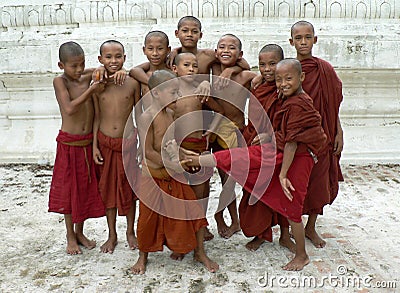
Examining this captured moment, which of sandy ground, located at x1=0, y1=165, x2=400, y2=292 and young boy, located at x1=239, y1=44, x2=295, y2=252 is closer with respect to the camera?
sandy ground, located at x1=0, y1=165, x2=400, y2=292

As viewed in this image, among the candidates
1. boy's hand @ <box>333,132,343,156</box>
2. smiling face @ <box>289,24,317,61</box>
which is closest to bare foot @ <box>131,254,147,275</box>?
boy's hand @ <box>333,132,343,156</box>

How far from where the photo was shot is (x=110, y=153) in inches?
132

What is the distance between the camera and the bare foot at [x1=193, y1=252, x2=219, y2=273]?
304 centimetres

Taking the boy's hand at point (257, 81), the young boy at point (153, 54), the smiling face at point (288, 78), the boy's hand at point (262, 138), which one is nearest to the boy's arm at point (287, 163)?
the boy's hand at point (262, 138)

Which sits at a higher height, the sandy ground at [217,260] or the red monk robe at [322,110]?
the red monk robe at [322,110]

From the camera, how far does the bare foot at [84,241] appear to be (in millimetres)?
3442

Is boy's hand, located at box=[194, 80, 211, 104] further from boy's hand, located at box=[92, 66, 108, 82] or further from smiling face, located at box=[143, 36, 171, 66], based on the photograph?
boy's hand, located at box=[92, 66, 108, 82]

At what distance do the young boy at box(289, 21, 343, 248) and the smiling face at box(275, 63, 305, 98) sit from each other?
1.38 ft

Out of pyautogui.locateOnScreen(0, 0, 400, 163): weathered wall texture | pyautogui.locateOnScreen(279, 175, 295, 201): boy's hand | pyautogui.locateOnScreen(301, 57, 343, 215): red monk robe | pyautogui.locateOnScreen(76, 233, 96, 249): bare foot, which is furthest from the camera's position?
pyautogui.locateOnScreen(0, 0, 400, 163): weathered wall texture

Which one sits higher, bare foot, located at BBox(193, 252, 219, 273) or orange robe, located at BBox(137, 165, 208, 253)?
orange robe, located at BBox(137, 165, 208, 253)

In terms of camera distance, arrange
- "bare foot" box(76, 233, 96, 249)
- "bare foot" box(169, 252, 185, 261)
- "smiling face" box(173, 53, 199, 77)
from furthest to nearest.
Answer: "bare foot" box(76, 233, 96, 249)
"bare foot" box(169, 252, 185, 261)
"smiling face" box(173, 53, 199, 77)

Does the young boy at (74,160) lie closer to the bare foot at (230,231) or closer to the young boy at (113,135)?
the young boy at (113,135)

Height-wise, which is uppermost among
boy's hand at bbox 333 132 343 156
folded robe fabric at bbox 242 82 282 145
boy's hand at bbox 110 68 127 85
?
boy's hand at bbox 110 68 127 85

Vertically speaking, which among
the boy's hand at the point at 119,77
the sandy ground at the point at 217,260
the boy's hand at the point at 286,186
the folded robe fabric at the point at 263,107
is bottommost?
the sandy ground at the point at 217,260
